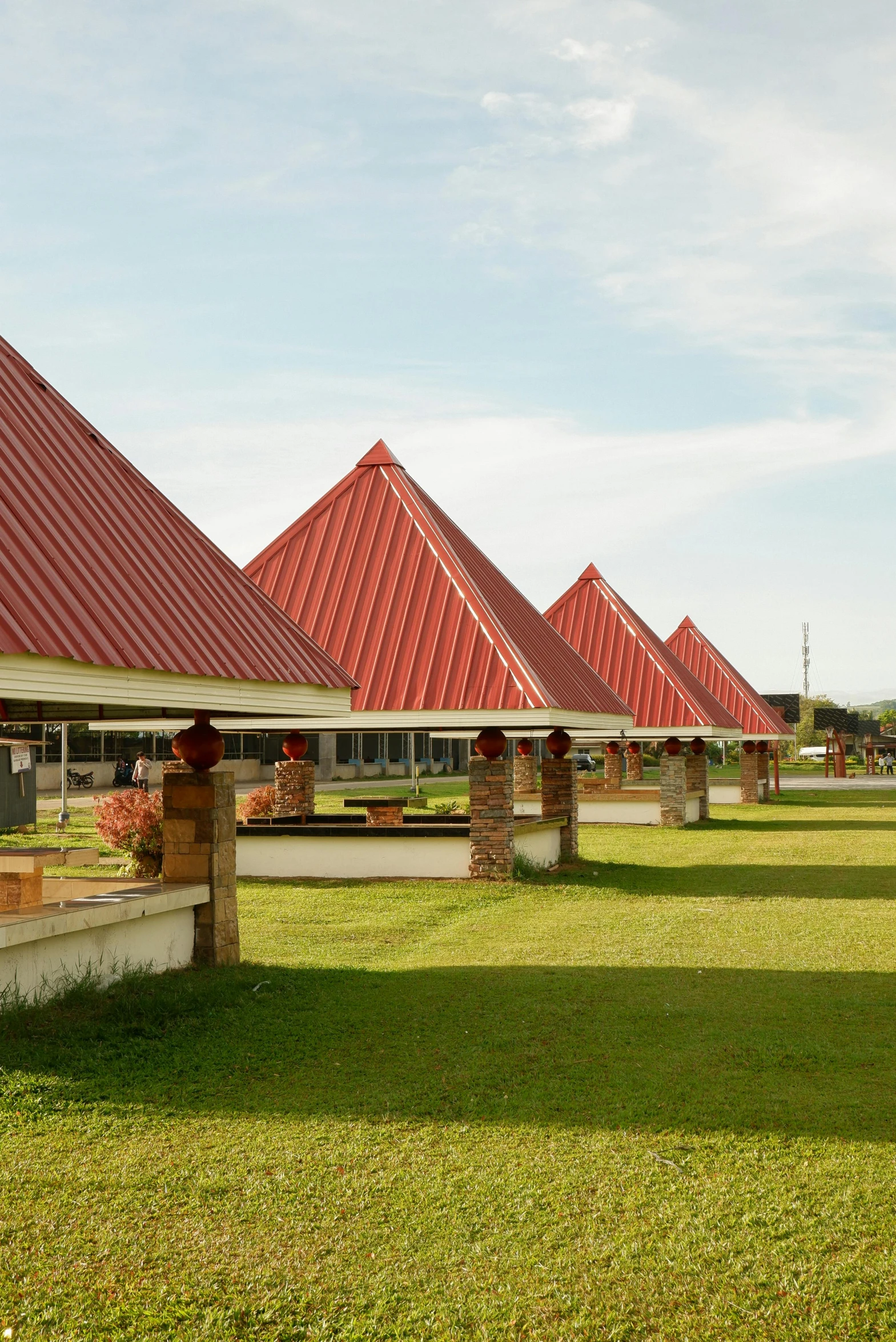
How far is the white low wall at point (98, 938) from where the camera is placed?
8227mm

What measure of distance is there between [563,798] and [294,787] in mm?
4941

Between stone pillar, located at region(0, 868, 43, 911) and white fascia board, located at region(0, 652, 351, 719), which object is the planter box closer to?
white fascia board, located at region(0, 652, 351, 719)

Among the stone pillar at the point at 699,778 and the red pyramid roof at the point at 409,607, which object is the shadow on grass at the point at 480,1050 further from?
the stone pillar at the point at 699,778

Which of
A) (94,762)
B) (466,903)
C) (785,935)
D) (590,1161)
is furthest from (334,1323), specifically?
(94,762)

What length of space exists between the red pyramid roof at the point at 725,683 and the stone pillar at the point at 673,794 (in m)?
8.92

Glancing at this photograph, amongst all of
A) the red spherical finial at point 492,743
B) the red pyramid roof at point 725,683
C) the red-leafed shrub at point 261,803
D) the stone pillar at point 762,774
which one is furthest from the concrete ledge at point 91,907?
the stone pillar at point 762,774

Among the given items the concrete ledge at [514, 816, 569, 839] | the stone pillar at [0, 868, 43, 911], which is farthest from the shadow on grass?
the concrete ledge at [514, 816, 569, 839]

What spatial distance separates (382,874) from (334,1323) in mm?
13354

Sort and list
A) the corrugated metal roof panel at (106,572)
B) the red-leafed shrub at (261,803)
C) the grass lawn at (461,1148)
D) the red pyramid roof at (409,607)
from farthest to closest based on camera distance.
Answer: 1. the red-leafed shrub at (261,803)
2. the red pyramid roof at (409,607)
3. the corrugated metal roof panel at (106,572)
4. the grass lawn at (461,1148)

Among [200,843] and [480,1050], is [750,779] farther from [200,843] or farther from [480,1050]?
[480,1050]

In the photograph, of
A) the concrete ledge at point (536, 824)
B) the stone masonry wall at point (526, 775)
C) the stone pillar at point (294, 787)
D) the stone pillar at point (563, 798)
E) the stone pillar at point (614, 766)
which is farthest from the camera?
the stone pillar at point (614, 766)

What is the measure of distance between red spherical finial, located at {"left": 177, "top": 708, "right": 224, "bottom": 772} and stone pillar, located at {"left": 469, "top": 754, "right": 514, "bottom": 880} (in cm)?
683

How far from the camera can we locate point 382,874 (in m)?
17.8

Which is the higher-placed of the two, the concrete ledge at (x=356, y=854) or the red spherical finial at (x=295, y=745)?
the red spherical finial at (x=295, y=745)
